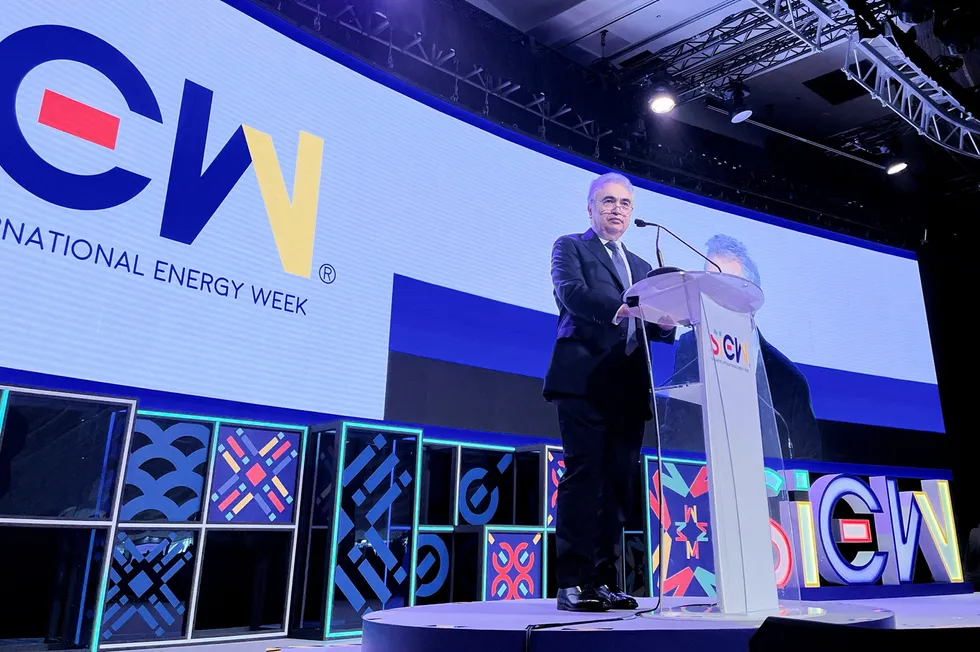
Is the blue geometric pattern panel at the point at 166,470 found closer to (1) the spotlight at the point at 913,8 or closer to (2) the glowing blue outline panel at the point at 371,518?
(2) the glowing blue outline panel at the point at 371,518

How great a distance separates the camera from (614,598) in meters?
2.05

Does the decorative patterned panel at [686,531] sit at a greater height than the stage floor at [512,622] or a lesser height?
greater

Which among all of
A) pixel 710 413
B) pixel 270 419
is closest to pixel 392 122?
pixel 270 419

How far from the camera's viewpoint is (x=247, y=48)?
381 cm

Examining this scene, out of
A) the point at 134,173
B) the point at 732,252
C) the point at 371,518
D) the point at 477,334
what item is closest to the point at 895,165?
the point at 732,252

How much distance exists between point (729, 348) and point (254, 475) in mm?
2601

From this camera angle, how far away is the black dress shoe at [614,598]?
2.03 meters

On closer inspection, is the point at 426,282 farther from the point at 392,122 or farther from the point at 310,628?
the point at 310,628

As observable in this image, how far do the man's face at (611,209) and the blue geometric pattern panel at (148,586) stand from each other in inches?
95.7

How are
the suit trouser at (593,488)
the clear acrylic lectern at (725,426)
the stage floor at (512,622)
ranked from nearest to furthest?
the stage floor at (512,622), the clear acrylic lectern at (725,426), the suit trouser at (593,488)

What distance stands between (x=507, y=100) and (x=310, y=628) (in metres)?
4.05

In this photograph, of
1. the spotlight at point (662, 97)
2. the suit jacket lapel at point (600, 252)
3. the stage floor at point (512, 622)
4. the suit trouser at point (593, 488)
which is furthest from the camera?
the spotlight at point (662, 97)

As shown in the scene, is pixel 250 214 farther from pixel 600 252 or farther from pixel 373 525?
pixel 600 252

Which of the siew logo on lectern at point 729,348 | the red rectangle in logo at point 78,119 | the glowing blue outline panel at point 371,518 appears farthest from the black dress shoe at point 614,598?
the red rectangle in logo at point 78,119
